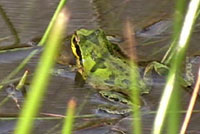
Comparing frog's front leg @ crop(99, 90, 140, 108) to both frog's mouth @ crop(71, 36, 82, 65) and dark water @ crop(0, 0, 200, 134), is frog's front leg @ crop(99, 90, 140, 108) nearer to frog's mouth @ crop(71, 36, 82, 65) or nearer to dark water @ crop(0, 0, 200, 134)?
dark water @ crop(0, 0, 200, 134)

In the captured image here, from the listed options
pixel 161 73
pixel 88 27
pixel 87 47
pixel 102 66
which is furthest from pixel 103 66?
pixel 88 27

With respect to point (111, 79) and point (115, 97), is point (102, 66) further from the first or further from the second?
point (115, 97)

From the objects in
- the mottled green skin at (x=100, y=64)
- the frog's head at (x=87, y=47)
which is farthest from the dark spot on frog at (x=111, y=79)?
the frog's head at (x=87, y=47)

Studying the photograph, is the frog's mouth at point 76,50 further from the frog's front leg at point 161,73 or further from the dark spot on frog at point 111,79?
the frog's front leg at point 161,73

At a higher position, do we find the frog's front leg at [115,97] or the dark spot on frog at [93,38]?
Answer: the dark spot on frog at [93,38]

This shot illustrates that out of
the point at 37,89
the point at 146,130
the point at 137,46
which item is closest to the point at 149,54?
the point at 137,46

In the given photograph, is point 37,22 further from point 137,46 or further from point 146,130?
point 146,130

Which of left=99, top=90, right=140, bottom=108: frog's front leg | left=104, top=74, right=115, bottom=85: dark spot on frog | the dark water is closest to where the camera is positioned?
the dark water

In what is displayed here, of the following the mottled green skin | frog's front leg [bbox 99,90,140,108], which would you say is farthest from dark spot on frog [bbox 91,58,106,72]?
frog's front leg [bbox 99,90,140,108]
